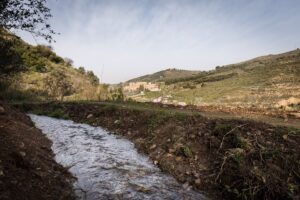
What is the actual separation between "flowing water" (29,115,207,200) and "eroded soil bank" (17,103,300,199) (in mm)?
402

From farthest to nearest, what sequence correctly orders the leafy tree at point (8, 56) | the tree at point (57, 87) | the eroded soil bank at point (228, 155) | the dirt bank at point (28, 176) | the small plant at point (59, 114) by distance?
1. the tree at point (57, 87)
2. the small plant at point (59, 114)
3. the leafy tree at point (8, 56)
4. the eroded soil bank at point (228, 155)
5. the dirt bank at point (28, 176)

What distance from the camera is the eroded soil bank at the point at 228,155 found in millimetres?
5641

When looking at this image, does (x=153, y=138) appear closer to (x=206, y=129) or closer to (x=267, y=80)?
(x=206, y=129)

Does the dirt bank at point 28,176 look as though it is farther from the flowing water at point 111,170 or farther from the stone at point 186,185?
the stone at point 186,185

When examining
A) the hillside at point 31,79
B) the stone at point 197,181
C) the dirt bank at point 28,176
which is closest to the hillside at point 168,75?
the hillside at point 31,79

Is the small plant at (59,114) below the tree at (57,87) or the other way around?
below

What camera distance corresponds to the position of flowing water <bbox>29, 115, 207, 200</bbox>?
5711 millimetres

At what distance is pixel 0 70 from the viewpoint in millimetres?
16719

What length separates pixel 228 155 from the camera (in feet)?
21.6

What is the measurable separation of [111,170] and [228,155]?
2.91 m

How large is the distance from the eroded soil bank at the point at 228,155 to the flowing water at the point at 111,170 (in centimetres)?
40

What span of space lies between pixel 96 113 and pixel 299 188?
11626 millimetres

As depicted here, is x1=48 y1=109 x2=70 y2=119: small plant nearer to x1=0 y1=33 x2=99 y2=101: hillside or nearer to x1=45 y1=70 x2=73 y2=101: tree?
x1=0 y1=33 x2=99 y2=101: hillside

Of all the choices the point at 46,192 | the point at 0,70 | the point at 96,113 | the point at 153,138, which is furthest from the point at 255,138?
the point at 0,70
